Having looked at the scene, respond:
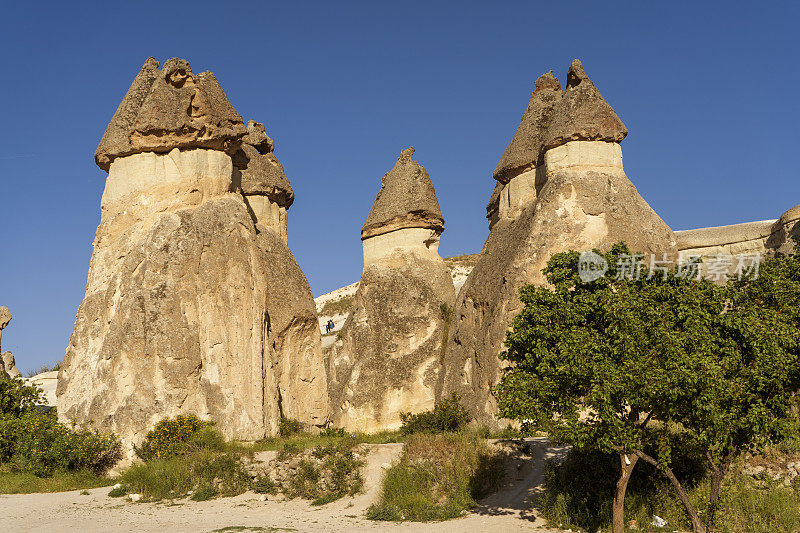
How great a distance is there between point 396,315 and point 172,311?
30.3 ft

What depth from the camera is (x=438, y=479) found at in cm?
1380

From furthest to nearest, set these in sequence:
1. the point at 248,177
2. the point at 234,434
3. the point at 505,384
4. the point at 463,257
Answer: the point at 463,257 < the point at 248,177 < the point at 234,434 < the point at 505,384

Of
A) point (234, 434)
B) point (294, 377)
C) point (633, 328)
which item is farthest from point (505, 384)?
point (294, 377)

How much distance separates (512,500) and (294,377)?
1038 cm

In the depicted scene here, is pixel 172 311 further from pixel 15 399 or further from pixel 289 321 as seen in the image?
pixel 289 321

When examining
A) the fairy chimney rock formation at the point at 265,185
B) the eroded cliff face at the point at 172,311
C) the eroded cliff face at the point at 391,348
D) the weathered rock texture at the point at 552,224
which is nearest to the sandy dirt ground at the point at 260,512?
the eroded cliff face at the point at 172,311

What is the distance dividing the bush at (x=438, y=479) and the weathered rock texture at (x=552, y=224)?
16.1 ft

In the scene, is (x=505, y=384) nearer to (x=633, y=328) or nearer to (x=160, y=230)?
(x=633, y=328)

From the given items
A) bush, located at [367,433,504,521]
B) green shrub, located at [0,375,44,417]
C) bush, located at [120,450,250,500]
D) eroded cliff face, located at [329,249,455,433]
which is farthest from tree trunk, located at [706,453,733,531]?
green shrub, located at [0,375,44,417]

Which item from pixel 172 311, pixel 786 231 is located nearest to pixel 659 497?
pixel 172 311

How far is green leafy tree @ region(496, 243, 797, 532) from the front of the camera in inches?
366

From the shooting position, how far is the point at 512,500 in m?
13.2

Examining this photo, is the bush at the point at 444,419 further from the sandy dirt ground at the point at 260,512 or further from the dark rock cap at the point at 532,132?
the dark rock cap at the point at 532,132

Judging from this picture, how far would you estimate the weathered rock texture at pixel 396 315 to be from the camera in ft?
78.0
